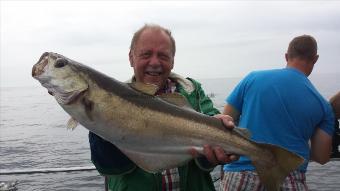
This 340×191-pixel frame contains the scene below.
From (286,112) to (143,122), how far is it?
9.34 ft

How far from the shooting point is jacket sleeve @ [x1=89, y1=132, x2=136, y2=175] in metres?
4.15

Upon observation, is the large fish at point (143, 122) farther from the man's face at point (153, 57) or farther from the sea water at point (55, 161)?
the sea water at point (55, 161)

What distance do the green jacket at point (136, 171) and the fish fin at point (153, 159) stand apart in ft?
0.96

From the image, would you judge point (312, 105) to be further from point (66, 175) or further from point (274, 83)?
point (66, 175)

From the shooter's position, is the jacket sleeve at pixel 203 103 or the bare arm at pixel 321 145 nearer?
the jacket sleeve at pixel 203 103

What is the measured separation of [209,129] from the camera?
12.7 ft

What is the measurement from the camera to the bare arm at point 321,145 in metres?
6.06

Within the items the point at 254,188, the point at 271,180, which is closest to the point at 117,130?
the point at 271,180

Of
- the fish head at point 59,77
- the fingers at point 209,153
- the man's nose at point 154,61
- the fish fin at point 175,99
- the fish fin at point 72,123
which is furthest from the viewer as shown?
the man's nose at point 154,61

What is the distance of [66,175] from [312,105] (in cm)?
2082

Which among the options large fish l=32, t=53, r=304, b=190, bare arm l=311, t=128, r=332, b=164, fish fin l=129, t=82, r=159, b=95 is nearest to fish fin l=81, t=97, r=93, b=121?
large fish l=32, t=53, r=304, b=190

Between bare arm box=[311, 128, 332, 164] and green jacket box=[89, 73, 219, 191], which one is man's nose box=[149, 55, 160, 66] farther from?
bare arm box=[311, 128, 332, 164]

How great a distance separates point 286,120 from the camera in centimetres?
586

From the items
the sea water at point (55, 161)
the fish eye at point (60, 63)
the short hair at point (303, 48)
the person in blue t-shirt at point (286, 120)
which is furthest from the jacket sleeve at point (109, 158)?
the sea water at point (55, 161)
